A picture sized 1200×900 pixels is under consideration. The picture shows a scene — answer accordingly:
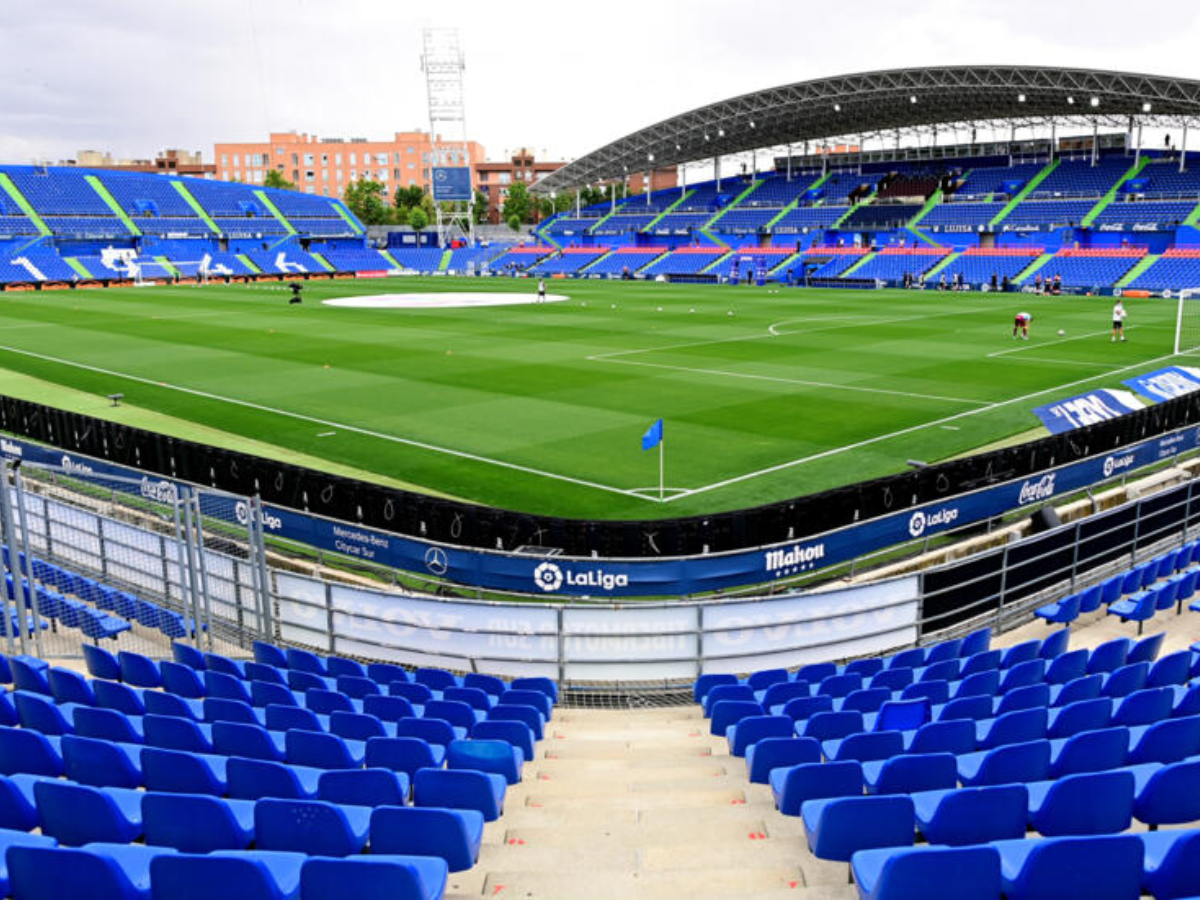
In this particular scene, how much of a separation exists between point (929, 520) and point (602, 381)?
19.5 meters

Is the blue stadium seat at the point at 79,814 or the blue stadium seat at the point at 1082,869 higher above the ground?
the blue stadium seat at the point at 1082,869

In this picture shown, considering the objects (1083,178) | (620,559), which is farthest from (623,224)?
(620,559)

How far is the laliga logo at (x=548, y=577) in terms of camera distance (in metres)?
14.4

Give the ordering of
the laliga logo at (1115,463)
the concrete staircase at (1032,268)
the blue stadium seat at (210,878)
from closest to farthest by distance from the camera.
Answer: the blue stadium seat at (210,878)
the laliga logo at (1115,463)
the concrete staircase at (1032,268)

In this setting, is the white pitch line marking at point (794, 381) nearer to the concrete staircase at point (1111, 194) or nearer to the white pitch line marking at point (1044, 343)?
the white pitch line marking at point (1044, 343)

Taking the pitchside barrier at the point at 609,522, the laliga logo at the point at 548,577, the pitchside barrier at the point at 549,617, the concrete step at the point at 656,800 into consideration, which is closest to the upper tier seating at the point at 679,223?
the pitchside barrier at the point at 609,522

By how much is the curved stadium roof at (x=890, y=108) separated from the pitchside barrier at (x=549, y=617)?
69.3 metres

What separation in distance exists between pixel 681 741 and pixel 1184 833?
554 cm

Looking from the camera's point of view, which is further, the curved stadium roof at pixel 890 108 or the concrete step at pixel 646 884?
the curved stadium roof at pixel 890 108

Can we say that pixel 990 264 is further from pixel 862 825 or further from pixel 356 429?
pixel 862 825

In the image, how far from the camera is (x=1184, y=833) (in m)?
5.04

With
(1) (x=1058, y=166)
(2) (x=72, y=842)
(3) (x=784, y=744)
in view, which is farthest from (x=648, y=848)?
(1) (x=1058, y=166)

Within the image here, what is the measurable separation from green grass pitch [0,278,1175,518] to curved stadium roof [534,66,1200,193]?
60.6ft

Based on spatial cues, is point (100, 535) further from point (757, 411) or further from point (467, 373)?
point (467, 373)
